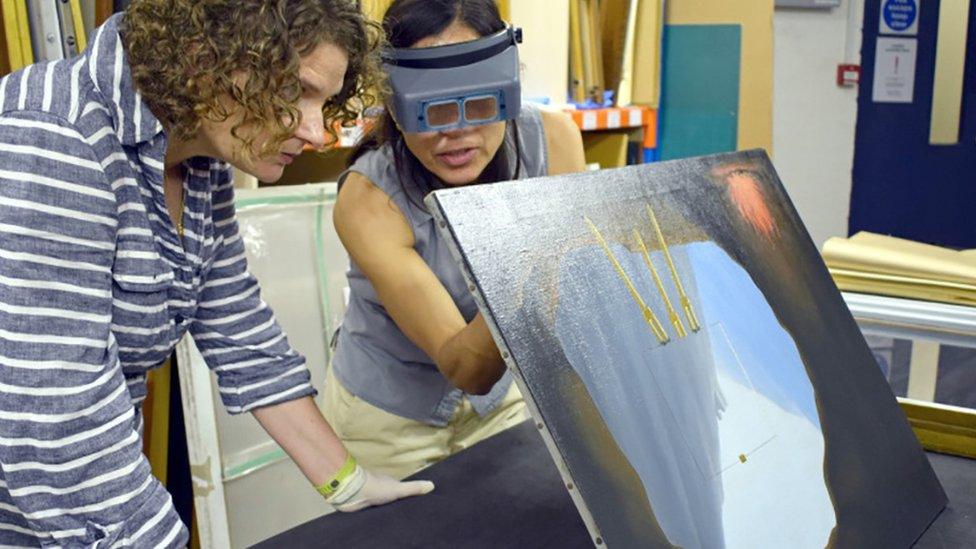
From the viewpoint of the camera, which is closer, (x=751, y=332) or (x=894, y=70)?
(x=751, y=332)

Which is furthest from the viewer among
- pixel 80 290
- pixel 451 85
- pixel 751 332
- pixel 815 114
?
pixel 815 114

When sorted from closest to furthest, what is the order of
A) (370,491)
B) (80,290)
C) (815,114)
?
(80,290)
(370,491)
(815,114)

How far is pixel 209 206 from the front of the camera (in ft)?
3.75

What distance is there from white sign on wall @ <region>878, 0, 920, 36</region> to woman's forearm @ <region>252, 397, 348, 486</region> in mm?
3996

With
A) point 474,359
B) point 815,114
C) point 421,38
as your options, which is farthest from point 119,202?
point 815,114

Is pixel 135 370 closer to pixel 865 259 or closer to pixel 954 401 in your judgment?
pixel 865 259

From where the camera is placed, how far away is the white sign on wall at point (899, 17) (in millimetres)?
4496

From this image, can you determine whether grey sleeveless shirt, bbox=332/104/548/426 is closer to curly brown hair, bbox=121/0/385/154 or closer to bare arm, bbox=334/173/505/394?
bare arm, bbox=334/173/505/394

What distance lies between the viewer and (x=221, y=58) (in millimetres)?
949

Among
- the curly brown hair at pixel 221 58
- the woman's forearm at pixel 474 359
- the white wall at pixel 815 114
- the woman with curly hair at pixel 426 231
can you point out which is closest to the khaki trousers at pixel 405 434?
the woman with curly hair at pixel 426 231

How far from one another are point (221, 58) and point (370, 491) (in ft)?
1.63

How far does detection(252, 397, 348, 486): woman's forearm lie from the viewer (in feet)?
4.03

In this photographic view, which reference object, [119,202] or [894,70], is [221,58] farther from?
[894,70]

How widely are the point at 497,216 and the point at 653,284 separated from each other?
0.18 metres
